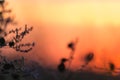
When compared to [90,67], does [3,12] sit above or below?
above

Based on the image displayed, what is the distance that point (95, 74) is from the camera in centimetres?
280

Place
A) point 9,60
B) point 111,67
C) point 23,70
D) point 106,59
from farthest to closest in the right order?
point 106,59 < point 111,67 < point 9,60 < point 23,70

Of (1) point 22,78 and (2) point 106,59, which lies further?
(2) point 106,59

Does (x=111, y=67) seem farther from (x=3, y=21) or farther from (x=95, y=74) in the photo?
(x=3, y=21)

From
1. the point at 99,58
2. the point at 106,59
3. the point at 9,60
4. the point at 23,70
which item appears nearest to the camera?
the point at 23,70

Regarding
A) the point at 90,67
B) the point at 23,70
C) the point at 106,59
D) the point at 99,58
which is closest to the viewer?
the point at 23,70

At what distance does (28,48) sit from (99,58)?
53.2 inches

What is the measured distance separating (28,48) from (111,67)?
63 centimetres

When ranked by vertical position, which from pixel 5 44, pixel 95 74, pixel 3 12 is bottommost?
pixel 95 74

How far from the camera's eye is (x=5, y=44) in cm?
206

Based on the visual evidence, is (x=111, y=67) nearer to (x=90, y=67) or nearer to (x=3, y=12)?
(x=90, y=67)

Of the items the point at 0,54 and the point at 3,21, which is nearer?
the point at 0,54

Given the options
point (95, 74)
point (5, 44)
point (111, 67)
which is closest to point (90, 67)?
point (95, 74)

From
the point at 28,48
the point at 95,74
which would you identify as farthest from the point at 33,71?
the point at 95,74
